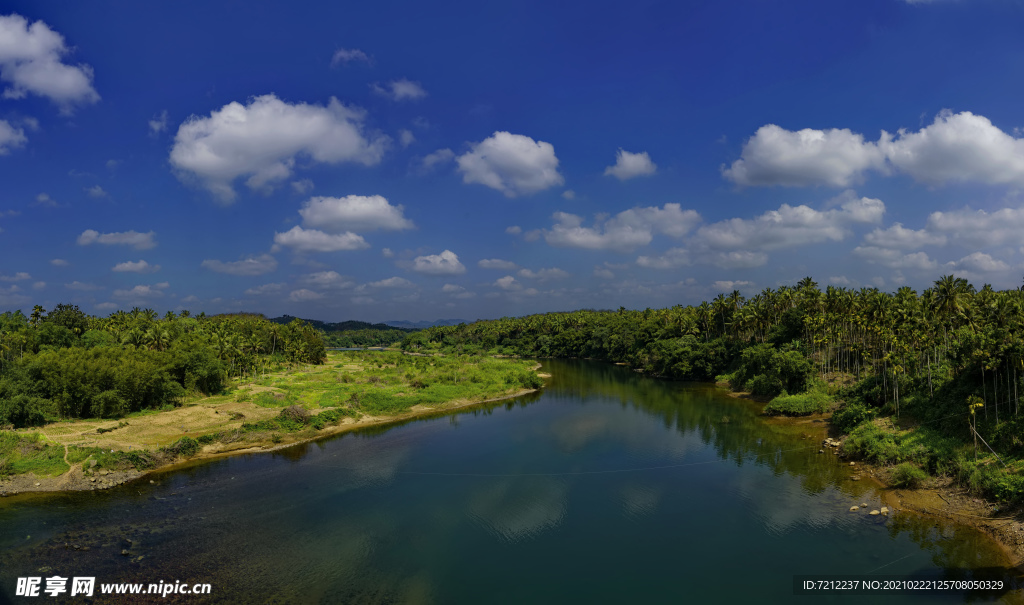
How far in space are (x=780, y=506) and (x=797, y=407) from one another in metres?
27.4

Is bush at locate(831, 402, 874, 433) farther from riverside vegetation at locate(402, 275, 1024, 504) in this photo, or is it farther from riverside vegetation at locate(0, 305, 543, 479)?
riverside vegetation at locate(0, 305, 543, 479)

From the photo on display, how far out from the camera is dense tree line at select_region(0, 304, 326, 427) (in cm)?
4466

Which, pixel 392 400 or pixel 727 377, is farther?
pixel 727 377

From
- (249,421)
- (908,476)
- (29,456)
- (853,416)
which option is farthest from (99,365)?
(853,416)

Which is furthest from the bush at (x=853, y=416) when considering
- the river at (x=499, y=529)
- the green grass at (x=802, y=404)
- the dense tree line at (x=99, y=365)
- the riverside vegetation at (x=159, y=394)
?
the dense tree line at (x=99, y=365)

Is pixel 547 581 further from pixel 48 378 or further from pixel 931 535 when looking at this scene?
pixel 48 378

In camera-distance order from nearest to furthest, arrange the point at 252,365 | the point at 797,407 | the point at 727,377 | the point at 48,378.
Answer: the point at 48,378 < the point at 797,407 < the point at 727,377 < the point at 252,365

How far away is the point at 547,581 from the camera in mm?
24141

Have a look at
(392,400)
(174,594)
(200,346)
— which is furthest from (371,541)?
(200,346)

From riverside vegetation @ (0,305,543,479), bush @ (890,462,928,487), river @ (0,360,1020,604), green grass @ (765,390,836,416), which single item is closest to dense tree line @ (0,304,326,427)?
riverside vegetation @ (0,305,543,479)

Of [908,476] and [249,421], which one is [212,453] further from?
[908,476]

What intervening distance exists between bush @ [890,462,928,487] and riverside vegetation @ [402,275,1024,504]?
68mm

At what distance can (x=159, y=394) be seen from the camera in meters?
53.7

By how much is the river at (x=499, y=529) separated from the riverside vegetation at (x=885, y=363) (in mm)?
4680
